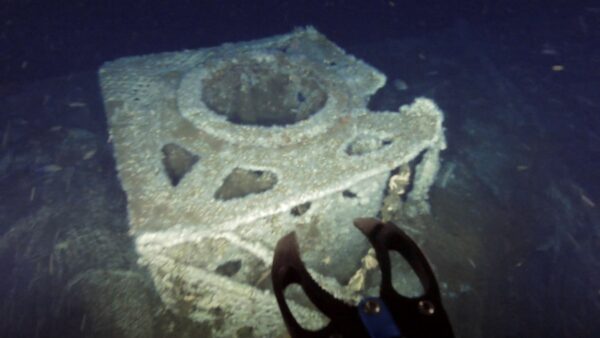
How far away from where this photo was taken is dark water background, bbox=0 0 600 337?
8.41ft

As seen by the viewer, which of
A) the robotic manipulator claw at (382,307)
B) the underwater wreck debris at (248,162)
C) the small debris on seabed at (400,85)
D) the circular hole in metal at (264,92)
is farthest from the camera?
the small debris on seabed at (400,85)

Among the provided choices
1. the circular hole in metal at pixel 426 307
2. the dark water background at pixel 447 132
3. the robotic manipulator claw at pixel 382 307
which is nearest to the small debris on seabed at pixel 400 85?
the dark water background at pixel 447 132

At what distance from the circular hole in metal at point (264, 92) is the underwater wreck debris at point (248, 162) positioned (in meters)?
0.01

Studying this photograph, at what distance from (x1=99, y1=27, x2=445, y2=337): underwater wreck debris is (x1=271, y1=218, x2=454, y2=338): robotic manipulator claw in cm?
97

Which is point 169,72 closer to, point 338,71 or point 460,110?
point 338,71

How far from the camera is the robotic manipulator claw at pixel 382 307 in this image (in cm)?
124

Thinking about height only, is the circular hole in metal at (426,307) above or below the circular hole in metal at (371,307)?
below

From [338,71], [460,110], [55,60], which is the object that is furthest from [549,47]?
[55,60]

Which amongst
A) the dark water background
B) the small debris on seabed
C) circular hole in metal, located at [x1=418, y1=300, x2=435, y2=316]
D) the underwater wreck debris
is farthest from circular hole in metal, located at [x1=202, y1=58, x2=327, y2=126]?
circular hole in metal, located at [x1=418, y1=300, x2=435, y2=316]

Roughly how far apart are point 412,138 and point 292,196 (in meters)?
1.38

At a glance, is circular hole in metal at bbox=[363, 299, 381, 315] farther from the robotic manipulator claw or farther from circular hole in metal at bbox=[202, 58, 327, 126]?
circular hole in metal at bbox=[202, 58, 327, 126]

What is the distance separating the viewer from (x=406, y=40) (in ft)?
18.8

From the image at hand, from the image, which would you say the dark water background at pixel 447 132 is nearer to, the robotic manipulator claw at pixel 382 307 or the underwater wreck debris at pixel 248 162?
the underwater wreck debris at pixel 248 162

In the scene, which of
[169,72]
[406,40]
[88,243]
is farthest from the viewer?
[406,40]
